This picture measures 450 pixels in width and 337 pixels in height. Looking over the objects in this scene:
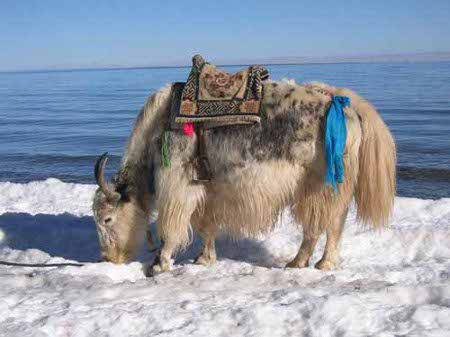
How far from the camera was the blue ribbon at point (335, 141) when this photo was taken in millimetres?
3180

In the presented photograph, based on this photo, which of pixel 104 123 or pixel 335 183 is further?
pixel 104 123

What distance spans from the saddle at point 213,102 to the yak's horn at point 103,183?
54cm

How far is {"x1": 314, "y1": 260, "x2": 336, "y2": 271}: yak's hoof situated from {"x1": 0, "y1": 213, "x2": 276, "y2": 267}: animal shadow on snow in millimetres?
360

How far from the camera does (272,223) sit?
3711 mm

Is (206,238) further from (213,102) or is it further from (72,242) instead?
(72,242)

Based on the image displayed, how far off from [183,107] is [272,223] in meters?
0.99

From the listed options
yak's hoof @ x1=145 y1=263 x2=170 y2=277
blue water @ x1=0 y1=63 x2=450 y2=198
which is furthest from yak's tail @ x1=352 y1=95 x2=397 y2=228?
blue water @ x1=0 y1=63 x2=450 y2=198

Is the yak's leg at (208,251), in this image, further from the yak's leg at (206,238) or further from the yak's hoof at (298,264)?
the yak's hoof at (298,264)

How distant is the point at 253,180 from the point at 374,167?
75 centimetres

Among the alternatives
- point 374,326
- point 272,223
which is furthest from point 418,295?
point 272,223

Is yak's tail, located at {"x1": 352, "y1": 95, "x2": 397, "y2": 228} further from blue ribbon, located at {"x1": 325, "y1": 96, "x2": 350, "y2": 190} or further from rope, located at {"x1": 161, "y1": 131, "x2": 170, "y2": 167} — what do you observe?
rope, located at {"x1": 161, "y1": 131, "x2": 170, "y2": 167}

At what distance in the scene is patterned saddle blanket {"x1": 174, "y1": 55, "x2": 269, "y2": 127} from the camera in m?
3.35

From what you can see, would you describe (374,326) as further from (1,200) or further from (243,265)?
(1,200)

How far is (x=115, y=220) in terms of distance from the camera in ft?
12.4
